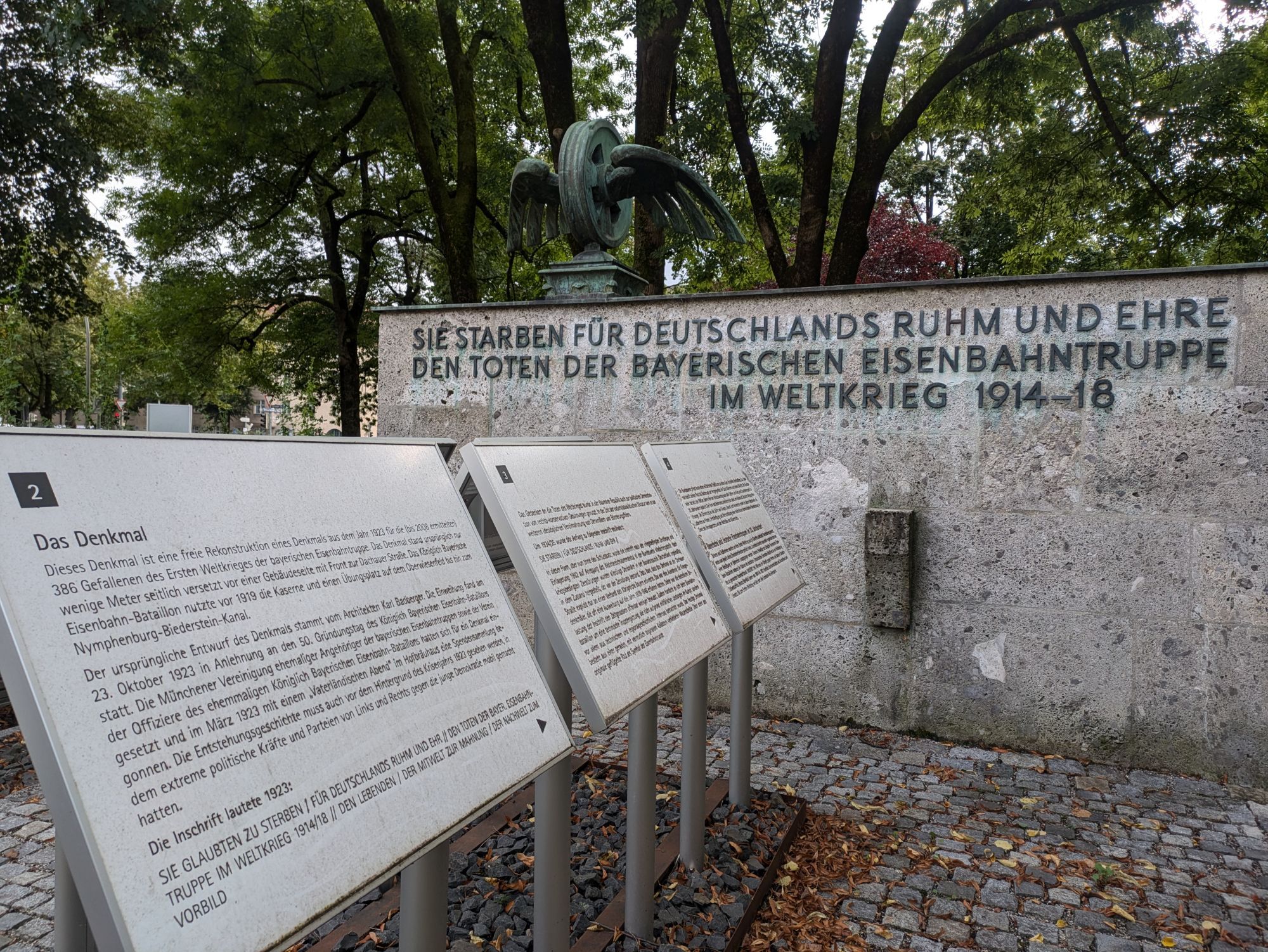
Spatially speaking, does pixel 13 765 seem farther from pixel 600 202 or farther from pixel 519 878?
pixel 600 202

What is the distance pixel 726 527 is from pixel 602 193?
12.5ft

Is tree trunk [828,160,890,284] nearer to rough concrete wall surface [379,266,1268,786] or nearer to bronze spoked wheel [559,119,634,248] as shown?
bronze spoked wheel [559,119,634,248]

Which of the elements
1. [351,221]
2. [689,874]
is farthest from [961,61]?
[351,221]

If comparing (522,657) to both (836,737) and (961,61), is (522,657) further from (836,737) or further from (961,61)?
(961,61)

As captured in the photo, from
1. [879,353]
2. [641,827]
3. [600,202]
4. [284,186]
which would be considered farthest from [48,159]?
A: [641,827]

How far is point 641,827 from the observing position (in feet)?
9.53

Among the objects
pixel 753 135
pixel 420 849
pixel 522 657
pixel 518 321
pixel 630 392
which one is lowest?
pixel 420 849

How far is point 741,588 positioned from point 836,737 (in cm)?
244

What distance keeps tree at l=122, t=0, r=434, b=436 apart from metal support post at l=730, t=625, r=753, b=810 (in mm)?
11481

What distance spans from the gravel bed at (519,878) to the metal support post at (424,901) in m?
0.78

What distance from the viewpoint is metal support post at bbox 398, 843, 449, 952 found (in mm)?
1890

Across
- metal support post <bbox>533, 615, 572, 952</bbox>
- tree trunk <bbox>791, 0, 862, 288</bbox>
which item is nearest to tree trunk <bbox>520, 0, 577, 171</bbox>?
tree trunk <bbox>791, 0, 862, 288</bbox>

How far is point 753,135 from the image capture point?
1034 cm

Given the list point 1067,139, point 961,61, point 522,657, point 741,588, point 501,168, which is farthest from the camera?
point 501,168
